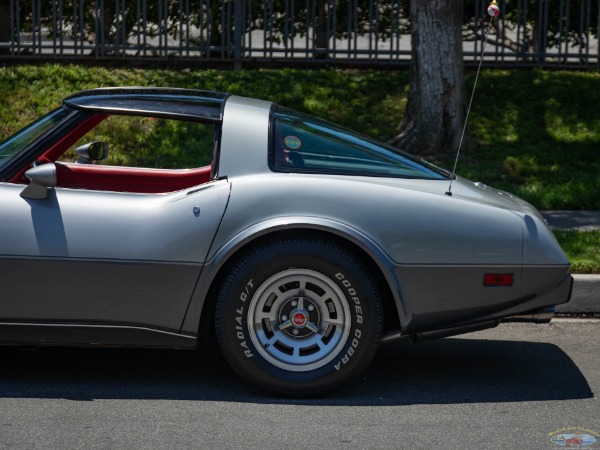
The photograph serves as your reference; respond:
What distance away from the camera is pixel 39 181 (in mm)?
5195

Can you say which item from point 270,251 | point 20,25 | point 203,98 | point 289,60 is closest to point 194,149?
point 289,60

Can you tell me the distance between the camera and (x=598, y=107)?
42.2ft

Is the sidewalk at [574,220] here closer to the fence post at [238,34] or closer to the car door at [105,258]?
the car door at [105,258]

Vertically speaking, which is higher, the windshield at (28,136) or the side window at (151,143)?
the windshield at (28,136)

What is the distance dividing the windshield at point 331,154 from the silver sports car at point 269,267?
0.08 meters

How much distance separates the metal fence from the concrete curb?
7.26 m

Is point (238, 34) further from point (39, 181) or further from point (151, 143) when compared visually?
point (39, 181)

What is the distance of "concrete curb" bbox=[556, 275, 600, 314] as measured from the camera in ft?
23.0

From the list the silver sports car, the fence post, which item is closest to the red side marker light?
the silver sports car

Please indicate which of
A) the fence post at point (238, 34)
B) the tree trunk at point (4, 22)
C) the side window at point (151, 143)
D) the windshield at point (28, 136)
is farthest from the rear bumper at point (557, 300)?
the tree trunk at point (4, 22)

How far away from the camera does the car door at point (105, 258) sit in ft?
16.9

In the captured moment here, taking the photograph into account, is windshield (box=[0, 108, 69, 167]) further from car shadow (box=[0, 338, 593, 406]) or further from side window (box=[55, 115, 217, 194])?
side window (box=[55, 115, 217, 194])
